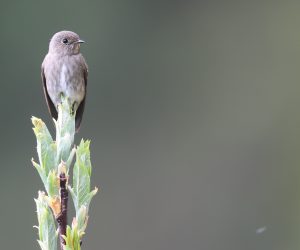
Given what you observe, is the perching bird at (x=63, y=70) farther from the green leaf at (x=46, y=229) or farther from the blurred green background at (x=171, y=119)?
the blurred green background at (x=171, y=119)

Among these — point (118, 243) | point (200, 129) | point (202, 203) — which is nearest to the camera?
point (118, 243)

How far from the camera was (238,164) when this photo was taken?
33.4 ft

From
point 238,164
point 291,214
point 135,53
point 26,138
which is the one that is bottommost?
point 291,214

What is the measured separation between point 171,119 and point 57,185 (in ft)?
28.9

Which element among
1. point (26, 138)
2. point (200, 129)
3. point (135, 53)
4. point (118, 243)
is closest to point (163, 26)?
point (135, 53)

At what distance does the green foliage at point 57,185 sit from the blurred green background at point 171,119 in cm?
701

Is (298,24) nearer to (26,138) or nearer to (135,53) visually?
(135,53)

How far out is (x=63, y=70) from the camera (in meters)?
5.00

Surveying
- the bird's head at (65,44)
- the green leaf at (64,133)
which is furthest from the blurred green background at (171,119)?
the green leaf at (64,133)

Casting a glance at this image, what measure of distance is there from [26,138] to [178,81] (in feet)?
7.39

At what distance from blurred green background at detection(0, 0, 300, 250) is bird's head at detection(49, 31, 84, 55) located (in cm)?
409

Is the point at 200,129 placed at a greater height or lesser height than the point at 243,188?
greater

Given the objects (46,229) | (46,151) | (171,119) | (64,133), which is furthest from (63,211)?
(171,119)

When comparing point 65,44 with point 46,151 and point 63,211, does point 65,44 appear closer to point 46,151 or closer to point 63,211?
point 46,151
